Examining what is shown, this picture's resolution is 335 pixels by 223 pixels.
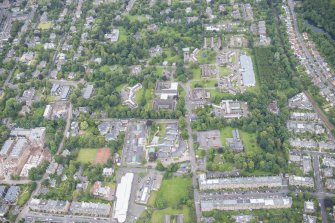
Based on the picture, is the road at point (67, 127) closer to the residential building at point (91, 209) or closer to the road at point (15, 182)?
the road at point (15, 182)

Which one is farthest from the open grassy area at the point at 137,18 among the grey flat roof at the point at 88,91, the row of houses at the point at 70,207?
the row of houses at the point at 70,207

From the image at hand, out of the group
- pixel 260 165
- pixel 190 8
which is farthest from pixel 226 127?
pixel 190 8

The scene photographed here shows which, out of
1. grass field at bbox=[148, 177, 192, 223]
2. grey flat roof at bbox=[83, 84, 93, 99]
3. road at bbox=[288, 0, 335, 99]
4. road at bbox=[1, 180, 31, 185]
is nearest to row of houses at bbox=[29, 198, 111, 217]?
road at bbox=[1, 180, 31, 185]

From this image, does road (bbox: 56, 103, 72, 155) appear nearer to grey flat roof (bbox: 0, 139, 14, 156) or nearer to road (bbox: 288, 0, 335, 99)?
grey flat roof (bbox: 0, 139, 14, 156)

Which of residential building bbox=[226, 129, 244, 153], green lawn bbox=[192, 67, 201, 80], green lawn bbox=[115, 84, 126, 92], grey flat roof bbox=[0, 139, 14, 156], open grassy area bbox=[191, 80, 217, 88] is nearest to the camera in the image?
residential building bbox=[226, 129, 244, 153]

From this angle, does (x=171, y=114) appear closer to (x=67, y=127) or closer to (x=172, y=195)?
(x=172, y=195)
